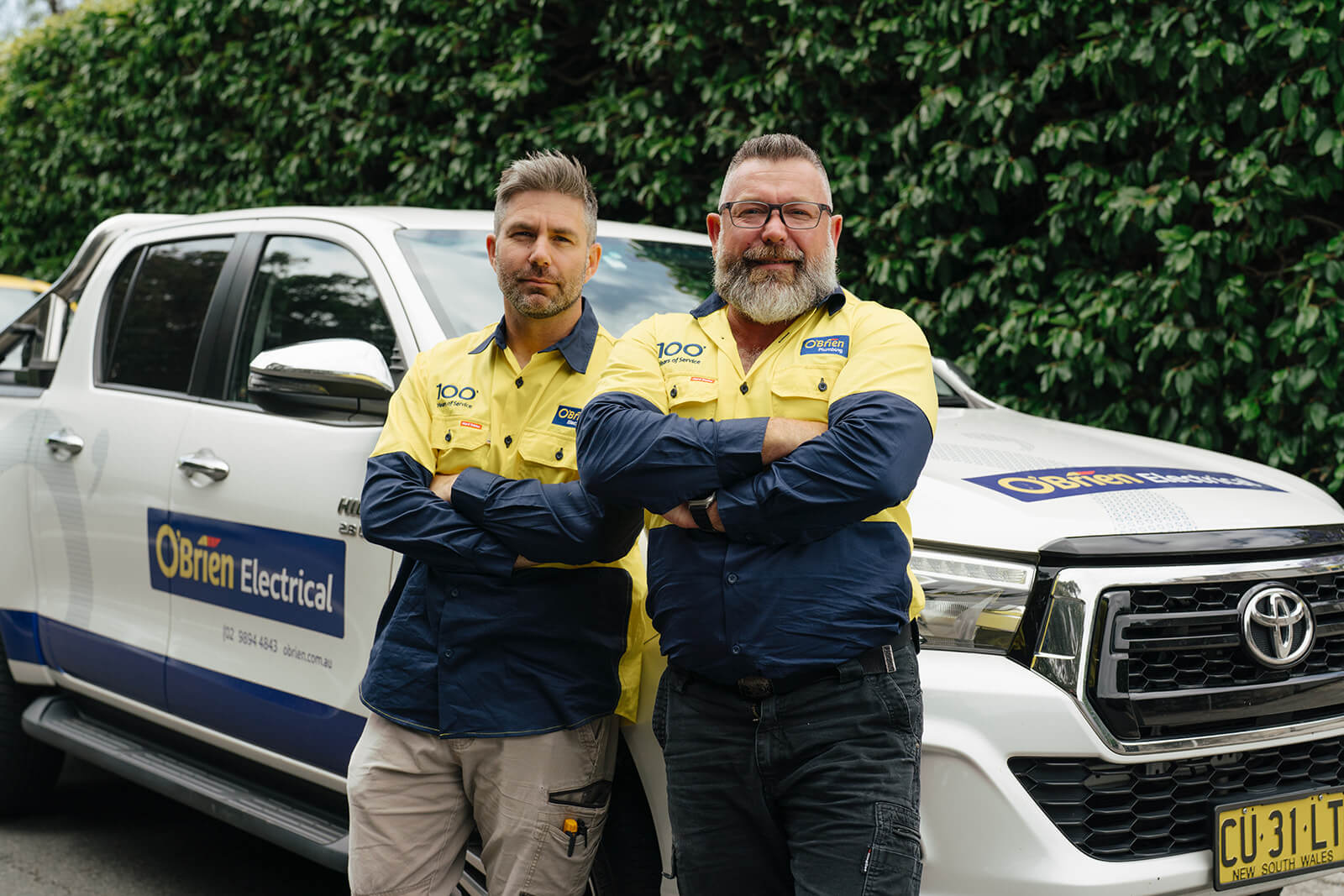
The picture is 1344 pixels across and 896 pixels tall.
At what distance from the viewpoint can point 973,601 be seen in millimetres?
2203

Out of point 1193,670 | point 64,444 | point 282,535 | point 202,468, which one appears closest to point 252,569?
point 282,535

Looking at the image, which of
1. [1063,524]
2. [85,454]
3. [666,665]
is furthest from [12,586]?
[1063,524]

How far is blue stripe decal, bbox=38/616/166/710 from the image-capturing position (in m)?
3.50

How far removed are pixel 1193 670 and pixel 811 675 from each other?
2.56 ft

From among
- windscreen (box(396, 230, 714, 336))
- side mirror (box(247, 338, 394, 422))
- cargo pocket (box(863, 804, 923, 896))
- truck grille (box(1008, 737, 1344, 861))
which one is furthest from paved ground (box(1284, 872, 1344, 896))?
side mirror (box(247, 338, 394, 422))

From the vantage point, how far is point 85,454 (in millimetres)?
3771

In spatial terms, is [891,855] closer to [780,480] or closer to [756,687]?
[756,687]

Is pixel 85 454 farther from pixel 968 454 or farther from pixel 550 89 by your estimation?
pixel 550 89

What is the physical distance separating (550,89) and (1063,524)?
5377 mm

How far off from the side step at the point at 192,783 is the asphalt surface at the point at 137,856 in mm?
388

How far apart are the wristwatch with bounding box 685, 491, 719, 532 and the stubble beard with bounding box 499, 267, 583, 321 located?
564 millimetres

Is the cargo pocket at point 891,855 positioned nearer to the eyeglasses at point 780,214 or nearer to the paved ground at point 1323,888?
the eyeglasses at point 780,214

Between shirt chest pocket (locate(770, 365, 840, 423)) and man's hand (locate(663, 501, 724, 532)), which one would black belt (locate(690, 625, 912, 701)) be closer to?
man's hand (locate(663, 501, 724, 532))

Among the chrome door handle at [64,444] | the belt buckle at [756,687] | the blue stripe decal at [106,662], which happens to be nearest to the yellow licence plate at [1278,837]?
the belt buckle at [756,687]
